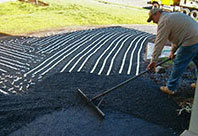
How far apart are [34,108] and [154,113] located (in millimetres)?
1706

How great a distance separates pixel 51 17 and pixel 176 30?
769cm

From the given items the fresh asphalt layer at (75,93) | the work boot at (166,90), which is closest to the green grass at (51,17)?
the fresh asphalt layer at (75,93)

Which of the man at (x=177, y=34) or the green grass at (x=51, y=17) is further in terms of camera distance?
the green grass at (x=51, y=17)

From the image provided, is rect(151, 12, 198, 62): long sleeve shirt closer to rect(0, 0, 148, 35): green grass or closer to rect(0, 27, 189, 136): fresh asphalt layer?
rect(0, 27, 189, 136): fresh asphalt layer

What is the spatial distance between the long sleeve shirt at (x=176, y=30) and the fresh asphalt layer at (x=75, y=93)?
83 centimetres

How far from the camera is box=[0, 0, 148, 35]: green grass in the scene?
28.8 feet

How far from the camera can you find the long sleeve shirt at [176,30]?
3322 mm

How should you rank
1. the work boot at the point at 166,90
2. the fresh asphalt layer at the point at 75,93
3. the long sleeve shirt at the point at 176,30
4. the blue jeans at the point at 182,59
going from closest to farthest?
the fresh asphalt layer at the point at 75,93, the long sleeve shirt at the point at 176,30, the blue jeans at the point at 182,59, the work boot at the point at 166,90

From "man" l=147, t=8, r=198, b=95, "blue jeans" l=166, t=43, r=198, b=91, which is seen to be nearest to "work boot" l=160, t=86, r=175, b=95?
"blue jeans" l=166, t=43, r=198, b=91

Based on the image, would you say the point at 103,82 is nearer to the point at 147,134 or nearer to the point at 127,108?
the point at 127,108

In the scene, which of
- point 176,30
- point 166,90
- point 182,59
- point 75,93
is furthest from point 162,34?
point 75,93

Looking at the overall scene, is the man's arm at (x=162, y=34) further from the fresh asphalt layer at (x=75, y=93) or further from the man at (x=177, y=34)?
the fresh asphalt layer at (x=75, y=93)

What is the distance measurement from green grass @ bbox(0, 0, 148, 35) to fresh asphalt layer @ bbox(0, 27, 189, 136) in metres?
2.21

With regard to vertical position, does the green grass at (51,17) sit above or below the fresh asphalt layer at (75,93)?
above
